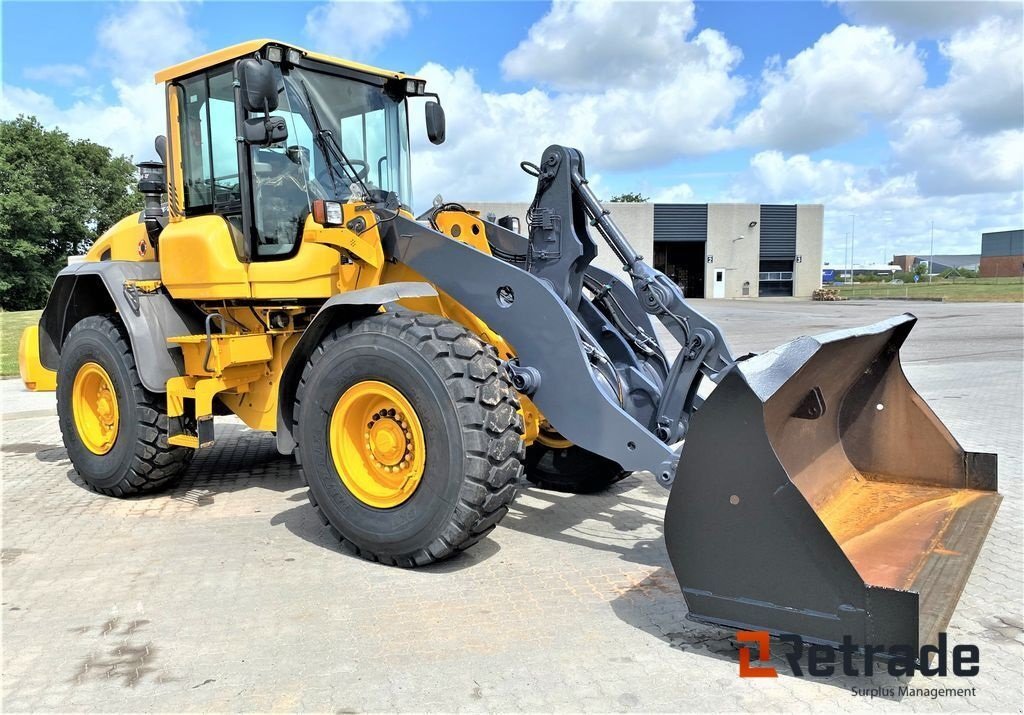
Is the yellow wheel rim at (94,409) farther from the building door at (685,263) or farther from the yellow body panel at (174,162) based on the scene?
the building door at (685,263)

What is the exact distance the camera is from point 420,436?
4.09 meters

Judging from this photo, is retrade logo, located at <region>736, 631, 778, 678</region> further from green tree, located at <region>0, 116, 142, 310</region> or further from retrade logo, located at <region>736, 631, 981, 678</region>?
green tree, located at <region>0, 116, 142, 310</region>

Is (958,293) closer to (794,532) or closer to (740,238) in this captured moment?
(740,238)

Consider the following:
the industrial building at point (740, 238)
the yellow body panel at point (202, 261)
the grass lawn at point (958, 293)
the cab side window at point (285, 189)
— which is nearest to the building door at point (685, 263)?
the industrial building at point (740, 238)

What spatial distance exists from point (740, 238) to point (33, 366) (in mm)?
45287

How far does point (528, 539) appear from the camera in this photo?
4.77 meters

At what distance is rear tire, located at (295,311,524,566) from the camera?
3.86m

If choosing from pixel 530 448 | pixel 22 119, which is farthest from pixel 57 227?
pixel 530 448

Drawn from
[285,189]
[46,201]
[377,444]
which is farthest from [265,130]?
[46,201]

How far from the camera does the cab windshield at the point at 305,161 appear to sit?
5.06 metres

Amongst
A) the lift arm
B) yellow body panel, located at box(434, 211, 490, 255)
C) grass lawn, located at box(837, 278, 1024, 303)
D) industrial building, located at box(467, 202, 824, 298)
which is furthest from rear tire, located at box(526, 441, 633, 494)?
industrial building, located at box(467, 202, 824, 298)

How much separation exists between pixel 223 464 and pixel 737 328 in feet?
62.7

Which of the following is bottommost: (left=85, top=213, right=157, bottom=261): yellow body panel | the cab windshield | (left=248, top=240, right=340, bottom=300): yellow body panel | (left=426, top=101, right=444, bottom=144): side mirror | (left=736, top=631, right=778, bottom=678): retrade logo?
(left=736, top=631, right=778, bottom=678): retrade logo

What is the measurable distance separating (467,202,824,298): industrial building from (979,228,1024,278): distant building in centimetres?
4581
